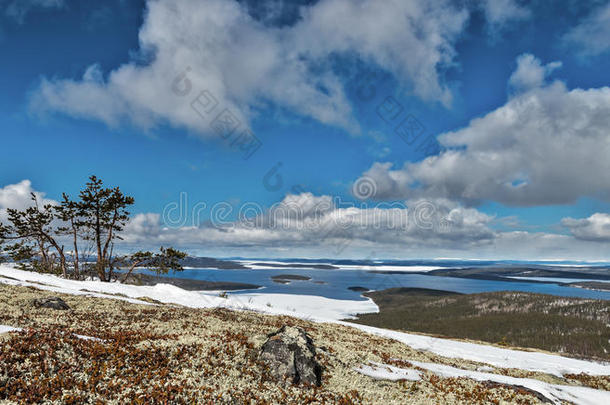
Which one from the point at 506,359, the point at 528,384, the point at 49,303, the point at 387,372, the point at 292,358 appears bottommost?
the point at 506,359

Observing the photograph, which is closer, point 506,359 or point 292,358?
point 292,358

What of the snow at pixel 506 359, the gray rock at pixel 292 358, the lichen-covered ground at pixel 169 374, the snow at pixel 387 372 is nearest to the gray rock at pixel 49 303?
the lichen-covered ground at pixel 169 374

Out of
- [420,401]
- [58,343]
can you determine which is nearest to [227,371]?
[58,343]

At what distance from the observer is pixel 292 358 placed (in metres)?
11.9

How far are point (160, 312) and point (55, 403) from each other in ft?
50.6

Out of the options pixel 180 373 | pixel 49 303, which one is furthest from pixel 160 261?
pixel 180 373

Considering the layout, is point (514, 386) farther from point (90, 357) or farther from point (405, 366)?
point (90, 357)

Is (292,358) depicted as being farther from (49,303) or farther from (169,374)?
(49,303)

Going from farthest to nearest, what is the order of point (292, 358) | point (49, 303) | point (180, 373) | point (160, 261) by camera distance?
point (160, 261) < point (49, 303) < point (292, 358) < point (180, 373)

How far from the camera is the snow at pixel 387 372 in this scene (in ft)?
45.6

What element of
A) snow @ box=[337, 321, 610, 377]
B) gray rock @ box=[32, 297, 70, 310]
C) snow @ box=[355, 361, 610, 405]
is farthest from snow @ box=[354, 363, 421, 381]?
gray rock @ box=[32, 297, 70, 310]

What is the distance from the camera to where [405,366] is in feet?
54.6

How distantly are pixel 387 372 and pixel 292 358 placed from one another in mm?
5427

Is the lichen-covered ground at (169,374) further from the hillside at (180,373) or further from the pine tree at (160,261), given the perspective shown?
the pine tree at (160,261)
